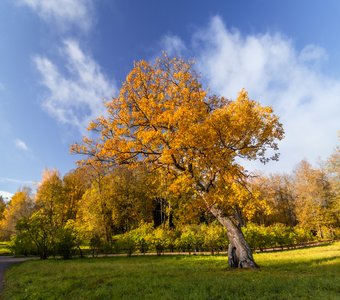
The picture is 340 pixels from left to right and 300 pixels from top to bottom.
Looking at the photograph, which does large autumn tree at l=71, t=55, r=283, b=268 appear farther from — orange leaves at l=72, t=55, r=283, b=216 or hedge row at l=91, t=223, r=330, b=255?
hedge row at l=91, t=223, r=330, b=255

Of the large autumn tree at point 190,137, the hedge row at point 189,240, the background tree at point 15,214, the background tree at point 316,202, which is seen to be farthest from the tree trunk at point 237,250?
the background tree at point 15,214

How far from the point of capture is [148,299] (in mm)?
7281

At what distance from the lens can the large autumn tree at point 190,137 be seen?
507 inches

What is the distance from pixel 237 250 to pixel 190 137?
21.6 feet

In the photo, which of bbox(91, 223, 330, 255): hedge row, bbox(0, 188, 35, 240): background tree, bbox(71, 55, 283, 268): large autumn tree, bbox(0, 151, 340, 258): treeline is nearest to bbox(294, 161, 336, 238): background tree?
bbox(0, 151, 340, 258): treeline

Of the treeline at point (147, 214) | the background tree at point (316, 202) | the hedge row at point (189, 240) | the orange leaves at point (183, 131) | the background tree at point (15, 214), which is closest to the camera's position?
the orange leaves at point (183, 131)

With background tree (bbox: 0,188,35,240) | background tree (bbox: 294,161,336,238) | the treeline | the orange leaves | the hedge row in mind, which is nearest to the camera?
the orange leaves

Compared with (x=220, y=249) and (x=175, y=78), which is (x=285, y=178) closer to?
(x=220, y=249)

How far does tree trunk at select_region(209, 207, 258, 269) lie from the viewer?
1348cm

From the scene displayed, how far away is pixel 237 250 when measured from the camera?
1394 centimetres

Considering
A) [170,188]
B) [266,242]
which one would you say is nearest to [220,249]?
[266,242]

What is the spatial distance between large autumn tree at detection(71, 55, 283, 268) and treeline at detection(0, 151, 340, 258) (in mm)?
1051

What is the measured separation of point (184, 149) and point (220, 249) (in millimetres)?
20396

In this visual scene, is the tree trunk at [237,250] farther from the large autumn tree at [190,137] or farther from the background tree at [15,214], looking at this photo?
the background tree at [15,214]
